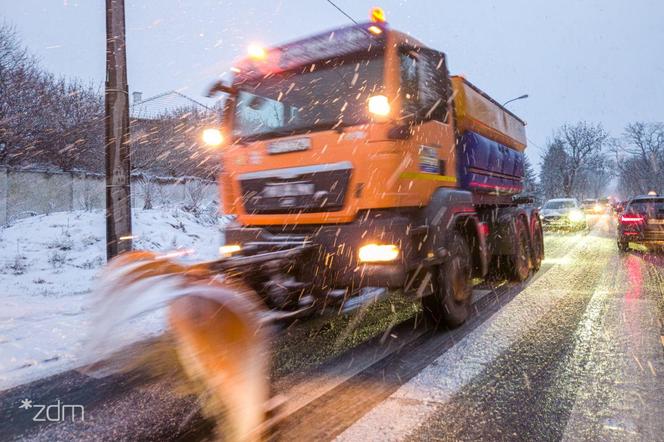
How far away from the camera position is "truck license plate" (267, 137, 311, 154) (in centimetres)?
454

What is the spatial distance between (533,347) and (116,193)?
5.43m

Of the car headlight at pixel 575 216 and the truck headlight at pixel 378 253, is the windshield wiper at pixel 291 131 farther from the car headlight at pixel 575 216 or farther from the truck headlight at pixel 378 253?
the car headlight at pixel 575 216

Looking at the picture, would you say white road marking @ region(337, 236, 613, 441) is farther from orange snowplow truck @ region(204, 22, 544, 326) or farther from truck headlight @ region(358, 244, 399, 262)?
truck headlight @ region(358, 244, 399, 262)

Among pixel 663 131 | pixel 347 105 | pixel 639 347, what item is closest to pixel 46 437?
pixel 347 105

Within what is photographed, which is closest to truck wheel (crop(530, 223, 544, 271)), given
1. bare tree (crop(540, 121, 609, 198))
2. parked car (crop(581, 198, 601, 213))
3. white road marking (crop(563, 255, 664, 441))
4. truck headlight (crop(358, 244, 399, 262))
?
white road marking (crop(563, 255, 664, 441))

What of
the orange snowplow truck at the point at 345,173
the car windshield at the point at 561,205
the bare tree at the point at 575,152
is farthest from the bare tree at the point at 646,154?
the orange snowplow truck at the point at 345,173

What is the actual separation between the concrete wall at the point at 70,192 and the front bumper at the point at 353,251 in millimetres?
13640

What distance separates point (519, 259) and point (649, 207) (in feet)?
22.5

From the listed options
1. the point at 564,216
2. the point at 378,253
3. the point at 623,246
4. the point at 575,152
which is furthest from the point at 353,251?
the point at 575,152

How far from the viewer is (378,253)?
412cm

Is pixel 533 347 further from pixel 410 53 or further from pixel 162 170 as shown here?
pixel 162 170

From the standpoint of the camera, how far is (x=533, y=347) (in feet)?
14.4

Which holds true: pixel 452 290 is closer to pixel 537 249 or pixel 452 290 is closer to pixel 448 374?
pixel 448 374

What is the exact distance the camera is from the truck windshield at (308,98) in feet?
14.5
